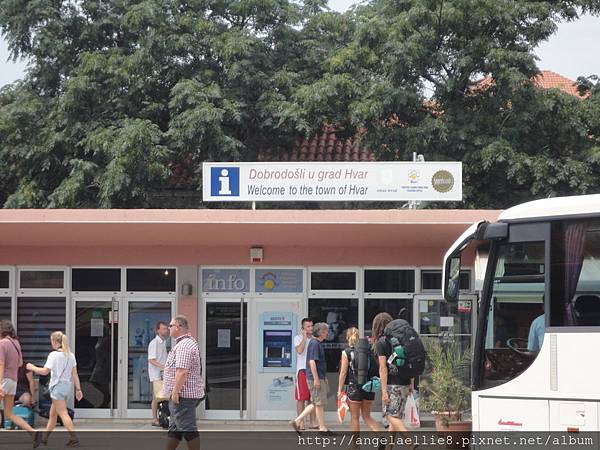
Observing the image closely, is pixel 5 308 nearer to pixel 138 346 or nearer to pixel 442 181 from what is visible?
pixel 138 346

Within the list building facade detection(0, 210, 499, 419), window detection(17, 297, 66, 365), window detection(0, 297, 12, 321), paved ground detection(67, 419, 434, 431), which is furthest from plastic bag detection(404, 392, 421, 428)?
window detection(0, 297, 12, 321)

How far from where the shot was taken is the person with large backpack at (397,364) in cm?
1205

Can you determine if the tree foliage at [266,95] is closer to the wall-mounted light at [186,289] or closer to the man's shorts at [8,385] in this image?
the wall-mounted light at [186,289]

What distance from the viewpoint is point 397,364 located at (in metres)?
12.1

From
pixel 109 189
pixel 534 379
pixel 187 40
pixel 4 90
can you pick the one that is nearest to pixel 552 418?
pixel 534 379

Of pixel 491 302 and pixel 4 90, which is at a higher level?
pixel 4 90

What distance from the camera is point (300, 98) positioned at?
22.2 metres

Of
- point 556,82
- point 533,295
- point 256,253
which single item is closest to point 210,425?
point 256,253

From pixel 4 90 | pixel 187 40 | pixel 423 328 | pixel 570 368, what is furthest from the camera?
pixel 4 90

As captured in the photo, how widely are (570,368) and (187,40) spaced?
16166 mm

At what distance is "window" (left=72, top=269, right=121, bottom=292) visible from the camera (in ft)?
57.6

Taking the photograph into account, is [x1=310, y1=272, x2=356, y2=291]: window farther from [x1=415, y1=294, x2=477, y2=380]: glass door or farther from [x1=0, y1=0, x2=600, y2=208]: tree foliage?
[x1=0, y1=0, x2=600, y2=208]: tree foliage

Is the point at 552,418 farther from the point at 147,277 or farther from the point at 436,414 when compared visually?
the point at 147,277

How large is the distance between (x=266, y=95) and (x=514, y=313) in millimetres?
14222
